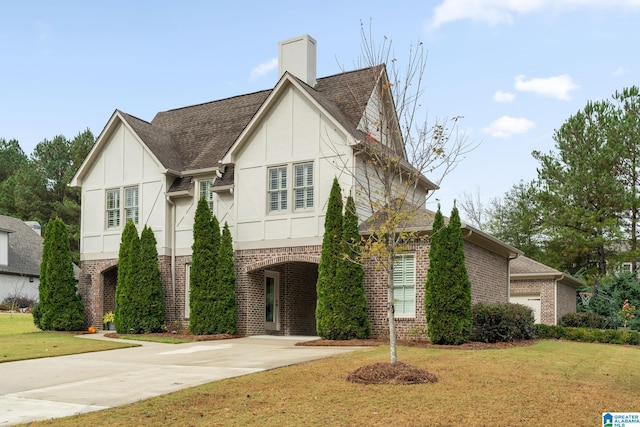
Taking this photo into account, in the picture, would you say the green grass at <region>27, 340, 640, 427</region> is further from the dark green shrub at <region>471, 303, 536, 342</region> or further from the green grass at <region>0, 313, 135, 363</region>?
the green grass at <region>0, 313, 135, 363</region>

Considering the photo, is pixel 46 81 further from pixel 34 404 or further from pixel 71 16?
pixel 34 404

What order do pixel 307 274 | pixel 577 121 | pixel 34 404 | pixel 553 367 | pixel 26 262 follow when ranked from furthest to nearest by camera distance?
pixel 26 262 → pixel 577 121 → pixel 307 274 → pixel 553 367 → pixel 34 404

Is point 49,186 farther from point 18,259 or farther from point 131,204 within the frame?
point 131,204

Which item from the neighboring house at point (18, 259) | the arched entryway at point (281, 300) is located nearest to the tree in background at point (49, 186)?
the neighboring house at point (18, 259)

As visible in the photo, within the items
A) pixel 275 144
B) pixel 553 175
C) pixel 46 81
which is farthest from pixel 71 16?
pixel 553 175

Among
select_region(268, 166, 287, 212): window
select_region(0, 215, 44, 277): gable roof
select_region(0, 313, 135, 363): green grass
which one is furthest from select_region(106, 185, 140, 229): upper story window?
select_region(0, 215, 44, 277): gable roof

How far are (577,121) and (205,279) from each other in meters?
23.8

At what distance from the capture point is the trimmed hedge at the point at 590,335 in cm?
2238

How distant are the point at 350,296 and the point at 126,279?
8.89 meters

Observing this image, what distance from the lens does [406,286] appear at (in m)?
19.8

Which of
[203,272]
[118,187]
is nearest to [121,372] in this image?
[203,272]

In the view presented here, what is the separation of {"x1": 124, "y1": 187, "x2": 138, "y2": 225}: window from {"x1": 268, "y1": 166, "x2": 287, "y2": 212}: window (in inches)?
241

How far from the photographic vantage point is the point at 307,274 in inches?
1003

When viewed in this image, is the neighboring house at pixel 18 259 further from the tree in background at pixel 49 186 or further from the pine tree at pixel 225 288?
the pine tree at pixel 225 288
